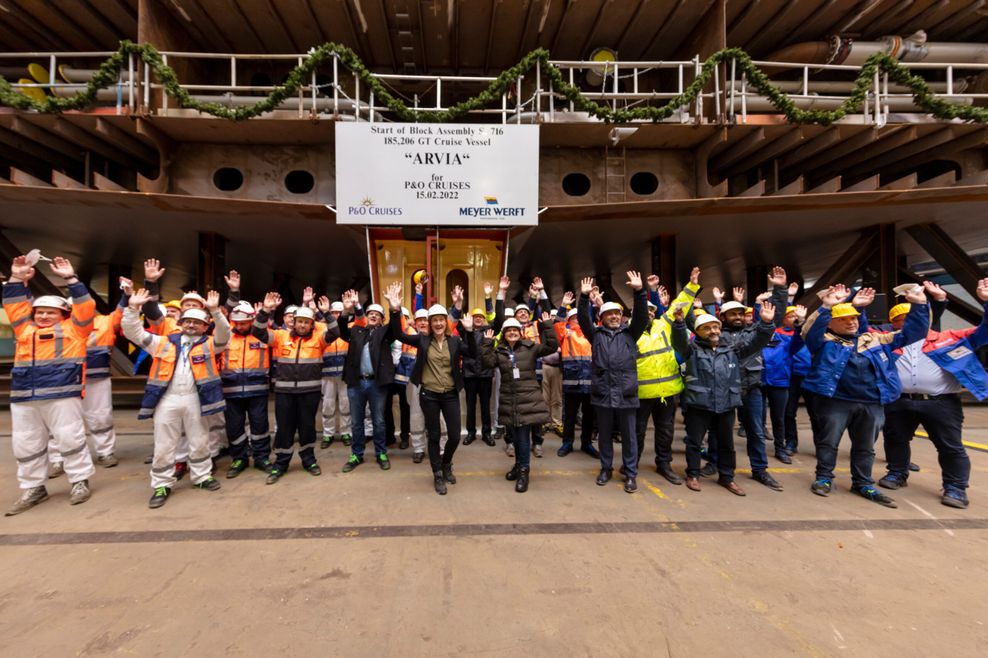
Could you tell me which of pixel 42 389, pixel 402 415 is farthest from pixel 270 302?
pixel 402 415

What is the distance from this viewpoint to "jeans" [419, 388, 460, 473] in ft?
13.5

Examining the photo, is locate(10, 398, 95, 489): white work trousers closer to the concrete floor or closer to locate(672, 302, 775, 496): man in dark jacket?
the concrete floor

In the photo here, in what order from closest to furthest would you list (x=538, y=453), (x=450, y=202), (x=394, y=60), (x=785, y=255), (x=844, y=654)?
1. (x=844, y=654)
2. (x=538, y=453)
3. (x=450, y=202)
4. (x=394, y=60)
5. (x=785, y=255)

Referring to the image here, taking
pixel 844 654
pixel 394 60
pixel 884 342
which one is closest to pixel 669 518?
pixel 844 654

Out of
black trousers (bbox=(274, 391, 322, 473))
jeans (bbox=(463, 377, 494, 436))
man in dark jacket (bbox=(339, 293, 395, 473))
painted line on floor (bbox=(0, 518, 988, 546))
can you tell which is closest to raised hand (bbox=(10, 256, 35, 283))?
painted line on floor (bbox=(0, 518, 988, 546))

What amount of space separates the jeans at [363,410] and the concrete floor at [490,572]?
2.03ft

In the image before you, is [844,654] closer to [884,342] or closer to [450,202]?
[884,342]

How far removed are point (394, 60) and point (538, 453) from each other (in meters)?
9.72

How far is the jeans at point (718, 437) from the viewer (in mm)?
4102

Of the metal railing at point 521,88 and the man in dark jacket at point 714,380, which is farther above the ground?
the metal railing at point 521,88

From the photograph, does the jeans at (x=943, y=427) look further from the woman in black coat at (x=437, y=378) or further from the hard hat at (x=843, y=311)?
the woman in black coat at (x=437, y=378)

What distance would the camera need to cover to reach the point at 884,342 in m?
4.00

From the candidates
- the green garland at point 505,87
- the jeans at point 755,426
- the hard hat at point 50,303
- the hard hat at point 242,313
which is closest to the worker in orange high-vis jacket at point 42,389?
the hard hat at point 50,303

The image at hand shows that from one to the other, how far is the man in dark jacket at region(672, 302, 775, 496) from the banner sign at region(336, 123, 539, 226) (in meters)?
3.63
